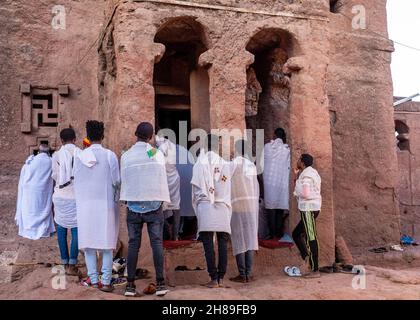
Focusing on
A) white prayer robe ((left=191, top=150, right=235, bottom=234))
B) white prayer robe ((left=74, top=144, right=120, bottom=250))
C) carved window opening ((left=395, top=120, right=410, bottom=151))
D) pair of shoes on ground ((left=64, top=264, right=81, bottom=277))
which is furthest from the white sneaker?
carved window opening ((left=395, top=120, right=410, bottom=151))

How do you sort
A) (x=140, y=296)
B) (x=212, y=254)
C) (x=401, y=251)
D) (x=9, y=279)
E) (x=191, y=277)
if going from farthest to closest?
(x=401, y=251), (x=9, y=279), (x=191, y=277), (x=212, y=254), (x=140, y=296)

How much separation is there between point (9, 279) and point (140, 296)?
270cm

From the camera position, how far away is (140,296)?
18.6 ft

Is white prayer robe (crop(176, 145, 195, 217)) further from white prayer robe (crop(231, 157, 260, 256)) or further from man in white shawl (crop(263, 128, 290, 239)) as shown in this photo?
white prayer robe (crop(231, 157, 260, 256))

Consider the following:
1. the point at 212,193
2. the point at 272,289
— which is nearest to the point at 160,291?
the point at 212,193

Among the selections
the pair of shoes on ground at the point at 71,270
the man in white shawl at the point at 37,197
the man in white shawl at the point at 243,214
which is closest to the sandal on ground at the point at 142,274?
the pair of shoes on ground at the point at 71,270

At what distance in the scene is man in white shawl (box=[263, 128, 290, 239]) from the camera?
27.2 ft

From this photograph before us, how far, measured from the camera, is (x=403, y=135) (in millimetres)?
13469

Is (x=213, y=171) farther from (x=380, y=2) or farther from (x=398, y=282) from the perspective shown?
(x=380, y=2)

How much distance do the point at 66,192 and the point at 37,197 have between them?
694mm

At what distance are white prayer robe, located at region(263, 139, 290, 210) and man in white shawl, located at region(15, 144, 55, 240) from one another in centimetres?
311

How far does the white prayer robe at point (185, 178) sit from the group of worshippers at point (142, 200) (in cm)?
1

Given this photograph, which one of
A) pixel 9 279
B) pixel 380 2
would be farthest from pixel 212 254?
pixel 380 2

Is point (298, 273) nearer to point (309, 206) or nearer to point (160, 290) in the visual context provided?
point (309, 206)
